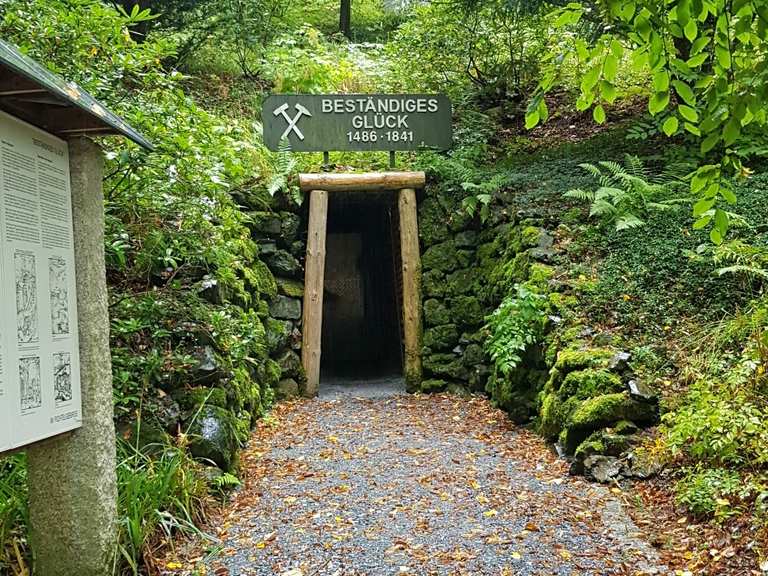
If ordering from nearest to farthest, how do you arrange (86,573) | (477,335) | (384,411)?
(86,573), (384,411), (477,335)

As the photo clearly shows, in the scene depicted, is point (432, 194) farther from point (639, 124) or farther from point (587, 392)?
point (587, 392)

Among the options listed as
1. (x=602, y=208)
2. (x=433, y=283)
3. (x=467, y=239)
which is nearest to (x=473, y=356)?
(x=433, y=283)

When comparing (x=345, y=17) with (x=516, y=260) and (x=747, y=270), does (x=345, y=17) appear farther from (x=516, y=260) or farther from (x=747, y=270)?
(x=747, y=270)

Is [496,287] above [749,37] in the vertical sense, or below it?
below

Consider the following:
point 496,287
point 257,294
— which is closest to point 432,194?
point 496,287

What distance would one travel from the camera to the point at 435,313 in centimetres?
846

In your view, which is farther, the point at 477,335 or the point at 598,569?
the point at 477,335

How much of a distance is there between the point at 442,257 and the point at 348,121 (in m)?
2.21

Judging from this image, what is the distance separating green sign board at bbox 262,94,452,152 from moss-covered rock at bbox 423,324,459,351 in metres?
2.49

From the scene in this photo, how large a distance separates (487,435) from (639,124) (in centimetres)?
504

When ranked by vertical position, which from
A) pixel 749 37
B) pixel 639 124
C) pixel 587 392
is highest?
pixel 639 124

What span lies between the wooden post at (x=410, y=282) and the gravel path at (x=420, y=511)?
227 cm

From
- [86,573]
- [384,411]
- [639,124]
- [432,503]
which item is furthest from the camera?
[639,124]

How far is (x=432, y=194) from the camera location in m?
8.74
